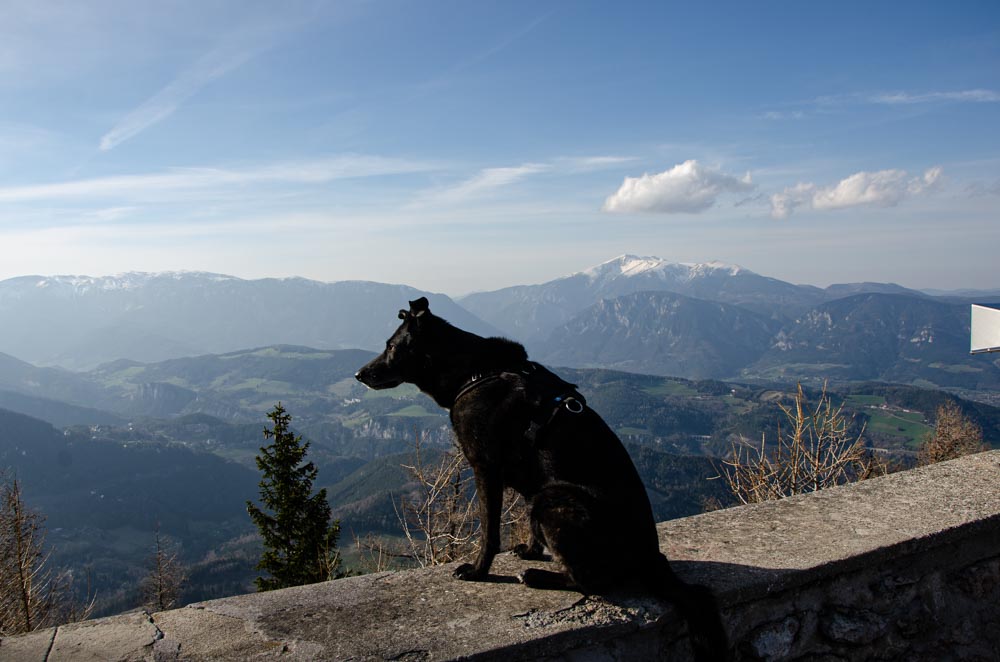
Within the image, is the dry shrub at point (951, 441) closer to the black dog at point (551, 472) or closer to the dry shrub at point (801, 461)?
the dry shrub at point (801, 461)

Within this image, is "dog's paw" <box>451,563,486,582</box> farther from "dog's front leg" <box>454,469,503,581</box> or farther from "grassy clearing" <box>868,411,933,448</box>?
"grassy clearing" <box>868,411,933,448</box>

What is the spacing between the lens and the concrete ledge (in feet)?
8.77

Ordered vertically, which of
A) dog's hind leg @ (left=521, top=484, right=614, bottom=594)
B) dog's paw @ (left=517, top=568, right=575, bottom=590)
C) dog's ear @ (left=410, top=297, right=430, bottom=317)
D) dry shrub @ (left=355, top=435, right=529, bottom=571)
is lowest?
dry shrub @ (left=355, top=435, right=529, bottom=571)

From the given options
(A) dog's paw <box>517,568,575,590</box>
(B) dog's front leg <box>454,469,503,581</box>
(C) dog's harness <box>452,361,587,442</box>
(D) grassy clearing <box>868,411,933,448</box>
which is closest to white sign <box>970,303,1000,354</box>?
(C) dog's harness <box>452,361,587,442</box>

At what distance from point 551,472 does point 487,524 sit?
54cm

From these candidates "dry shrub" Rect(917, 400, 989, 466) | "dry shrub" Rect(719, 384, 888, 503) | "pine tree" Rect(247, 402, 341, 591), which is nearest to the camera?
"dry shrub" Rect(719, 384, 888, 503)

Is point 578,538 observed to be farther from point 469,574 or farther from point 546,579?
point 469,574

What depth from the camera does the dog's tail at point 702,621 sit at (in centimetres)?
286

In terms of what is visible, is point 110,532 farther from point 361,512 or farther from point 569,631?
point 569,631

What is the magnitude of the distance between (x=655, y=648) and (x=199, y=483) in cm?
17229

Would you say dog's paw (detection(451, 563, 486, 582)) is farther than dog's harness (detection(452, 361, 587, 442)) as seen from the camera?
Yes

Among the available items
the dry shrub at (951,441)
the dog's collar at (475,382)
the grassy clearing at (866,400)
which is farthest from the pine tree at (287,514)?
the grassy clearing at (866,400)

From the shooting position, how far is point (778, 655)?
3.18 meters

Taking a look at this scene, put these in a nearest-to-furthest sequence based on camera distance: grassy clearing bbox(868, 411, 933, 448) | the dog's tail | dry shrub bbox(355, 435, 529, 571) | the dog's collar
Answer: the dog's tail → the dog's collar → dry shrub bbox(355, 435, 529, 571) → grassy clearing bbox(868, 411, 933, 448)
